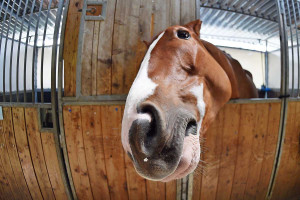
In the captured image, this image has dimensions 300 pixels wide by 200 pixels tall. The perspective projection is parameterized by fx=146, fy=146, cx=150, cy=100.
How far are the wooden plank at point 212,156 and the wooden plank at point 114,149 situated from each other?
0.91m

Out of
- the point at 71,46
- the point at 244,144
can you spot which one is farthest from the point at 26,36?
the point at 244,144

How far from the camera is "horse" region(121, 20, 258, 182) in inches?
27.7

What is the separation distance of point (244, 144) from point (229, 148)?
19 cm

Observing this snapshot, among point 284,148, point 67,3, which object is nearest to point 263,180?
point 284,148

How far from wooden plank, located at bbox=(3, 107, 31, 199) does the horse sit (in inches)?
69.1

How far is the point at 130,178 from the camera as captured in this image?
1.61 meters

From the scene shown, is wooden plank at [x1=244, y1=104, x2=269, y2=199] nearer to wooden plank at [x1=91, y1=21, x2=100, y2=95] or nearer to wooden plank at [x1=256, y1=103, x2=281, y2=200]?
wooden plank at [x1=256, y1=103, x2=281, y2=200]

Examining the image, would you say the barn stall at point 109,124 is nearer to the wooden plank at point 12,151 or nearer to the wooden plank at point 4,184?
the wooden plank at point 12,151

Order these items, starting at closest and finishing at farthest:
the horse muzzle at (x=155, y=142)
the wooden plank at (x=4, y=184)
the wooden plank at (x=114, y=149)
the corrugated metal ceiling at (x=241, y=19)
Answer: the horse muzzle at (x=155, y=142) < the wooden plank at (x=114, y=149) < the wooden plank at (x=4, y=184) < the corrugated metal ceiling at (x=241, y=19)

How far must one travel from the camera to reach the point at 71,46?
1586mm

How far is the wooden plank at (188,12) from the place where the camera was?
5.41 feet

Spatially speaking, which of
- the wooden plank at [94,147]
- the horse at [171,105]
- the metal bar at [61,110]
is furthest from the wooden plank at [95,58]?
the horse at [171,105]

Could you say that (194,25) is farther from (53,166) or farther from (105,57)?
(53,166)

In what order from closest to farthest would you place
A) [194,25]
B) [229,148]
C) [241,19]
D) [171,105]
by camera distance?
1. [171,105]
2. [194,25]
3. [229,148]
4. [241,19]
